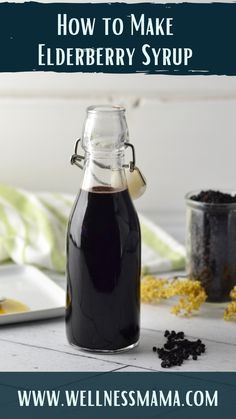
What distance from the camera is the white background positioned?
196 cm

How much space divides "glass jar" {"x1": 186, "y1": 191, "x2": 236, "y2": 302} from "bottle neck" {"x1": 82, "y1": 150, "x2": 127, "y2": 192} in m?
0.29

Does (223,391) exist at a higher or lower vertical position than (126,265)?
lower

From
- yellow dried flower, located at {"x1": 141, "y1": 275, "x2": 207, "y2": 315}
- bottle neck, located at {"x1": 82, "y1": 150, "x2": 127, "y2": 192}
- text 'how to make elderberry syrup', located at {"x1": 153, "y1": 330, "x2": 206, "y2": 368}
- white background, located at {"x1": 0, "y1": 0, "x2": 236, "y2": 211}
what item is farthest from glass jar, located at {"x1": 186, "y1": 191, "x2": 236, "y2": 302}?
white background, located at {"x1": 0, "y1": 0, "x2": 236, "y2": 211}

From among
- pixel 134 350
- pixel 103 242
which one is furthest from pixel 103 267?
pixel 134 350

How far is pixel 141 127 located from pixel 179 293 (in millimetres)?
691

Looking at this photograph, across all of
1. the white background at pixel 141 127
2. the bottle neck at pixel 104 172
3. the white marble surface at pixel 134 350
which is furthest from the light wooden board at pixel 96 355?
the white background at pixel 141 127

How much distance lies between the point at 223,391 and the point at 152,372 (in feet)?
0.34

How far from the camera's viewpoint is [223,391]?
1.10m

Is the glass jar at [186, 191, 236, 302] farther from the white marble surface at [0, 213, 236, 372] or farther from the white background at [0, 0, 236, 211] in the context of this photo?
the white background at [0, 0, 236, 211]

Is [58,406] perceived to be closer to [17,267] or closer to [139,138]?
[17,267]

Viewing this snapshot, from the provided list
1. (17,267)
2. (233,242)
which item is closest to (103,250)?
(233,242)

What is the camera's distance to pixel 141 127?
78.4 inches

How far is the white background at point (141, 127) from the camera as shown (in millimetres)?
1956

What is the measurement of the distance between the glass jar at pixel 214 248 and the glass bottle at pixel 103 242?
0.25 meters
